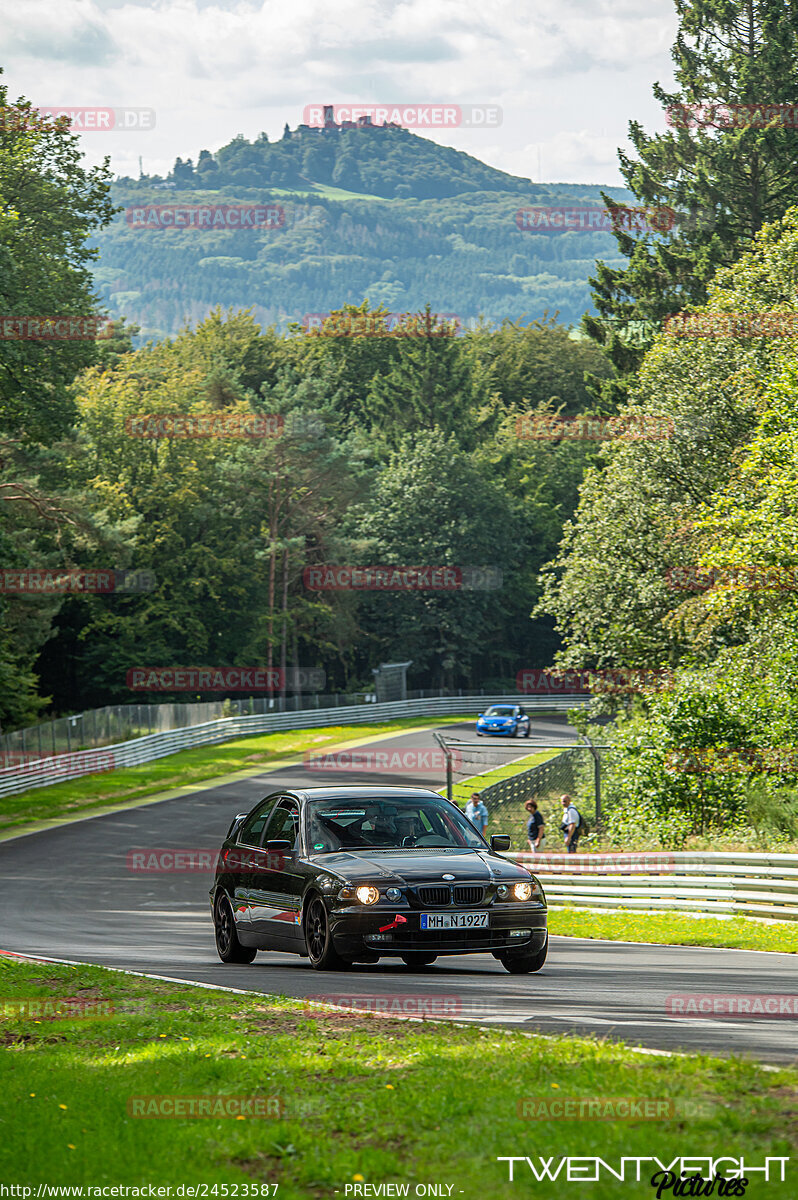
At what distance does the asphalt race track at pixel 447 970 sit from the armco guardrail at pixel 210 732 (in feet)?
52.1

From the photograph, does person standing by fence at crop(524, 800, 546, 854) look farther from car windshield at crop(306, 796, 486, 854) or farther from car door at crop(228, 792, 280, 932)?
car windshield at crop(306, 796, 486, 854)

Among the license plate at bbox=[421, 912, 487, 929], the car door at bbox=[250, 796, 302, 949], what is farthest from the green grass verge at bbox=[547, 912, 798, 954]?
the car door at bbox=[250, 796, 302, 949]

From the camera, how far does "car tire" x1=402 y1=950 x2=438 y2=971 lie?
10.9 meters

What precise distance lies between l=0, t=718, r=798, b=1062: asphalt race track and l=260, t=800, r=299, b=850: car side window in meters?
1.16

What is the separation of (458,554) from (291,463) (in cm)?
1388

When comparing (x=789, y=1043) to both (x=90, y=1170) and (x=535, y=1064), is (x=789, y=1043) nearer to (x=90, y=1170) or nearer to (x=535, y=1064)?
(x=535, y=1064)

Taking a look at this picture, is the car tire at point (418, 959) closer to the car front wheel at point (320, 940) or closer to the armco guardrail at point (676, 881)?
the car front wheel at point (320, 940)

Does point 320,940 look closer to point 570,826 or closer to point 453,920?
point 453,920

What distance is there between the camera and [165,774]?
49.1m

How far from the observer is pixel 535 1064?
643 cm

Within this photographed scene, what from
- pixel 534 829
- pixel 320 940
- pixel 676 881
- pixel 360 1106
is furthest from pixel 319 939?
pixel 534 829

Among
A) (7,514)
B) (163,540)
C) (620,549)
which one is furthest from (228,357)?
(620,549)

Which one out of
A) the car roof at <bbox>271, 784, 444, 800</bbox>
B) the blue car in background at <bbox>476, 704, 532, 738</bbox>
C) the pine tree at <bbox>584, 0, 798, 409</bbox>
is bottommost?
the blue car in background at <bbox>476, 704, 532, 738</bbox>

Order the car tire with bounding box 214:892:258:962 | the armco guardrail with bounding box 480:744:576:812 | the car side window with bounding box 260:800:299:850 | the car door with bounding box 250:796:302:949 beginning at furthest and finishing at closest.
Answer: the armco guardrail with bounding box 480:744:576:812 < the car tire with bounding box 214:892:258:962 < the car side window with bounding box 260:800:299:850 < the car door with bounding box 250:796:302:949
